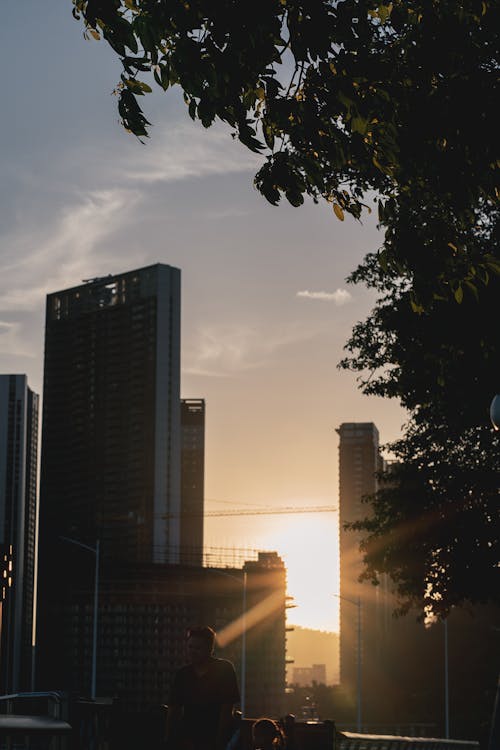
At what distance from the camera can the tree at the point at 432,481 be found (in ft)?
95.0

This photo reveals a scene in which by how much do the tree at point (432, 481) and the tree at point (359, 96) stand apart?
18277 millimetres

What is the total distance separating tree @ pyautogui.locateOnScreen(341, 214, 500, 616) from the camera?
29.0 m

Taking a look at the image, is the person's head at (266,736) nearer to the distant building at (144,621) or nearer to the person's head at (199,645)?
the person's head at (199,645)

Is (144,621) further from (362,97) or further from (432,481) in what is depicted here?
(362,97)

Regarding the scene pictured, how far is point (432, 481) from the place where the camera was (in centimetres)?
3250

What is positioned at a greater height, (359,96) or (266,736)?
(359,96)

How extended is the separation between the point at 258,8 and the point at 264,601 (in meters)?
183

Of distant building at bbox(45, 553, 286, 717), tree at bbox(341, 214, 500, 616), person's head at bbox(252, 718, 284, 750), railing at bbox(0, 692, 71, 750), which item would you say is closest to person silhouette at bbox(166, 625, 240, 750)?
person's head at bbox(252, 718, 284, 750)

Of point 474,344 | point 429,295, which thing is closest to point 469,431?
point 474,344

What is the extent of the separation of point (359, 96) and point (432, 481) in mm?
24633

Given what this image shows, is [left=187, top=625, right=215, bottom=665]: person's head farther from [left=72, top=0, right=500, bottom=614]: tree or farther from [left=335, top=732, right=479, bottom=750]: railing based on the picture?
[left=335, top=732, right=479, bottom=750]: railing

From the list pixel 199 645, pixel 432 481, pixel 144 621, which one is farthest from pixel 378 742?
pixel 144 621

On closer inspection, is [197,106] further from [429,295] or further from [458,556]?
[458,556]

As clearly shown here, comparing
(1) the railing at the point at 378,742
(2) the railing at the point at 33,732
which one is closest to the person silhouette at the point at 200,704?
(2) the railing at the point at 33,732
